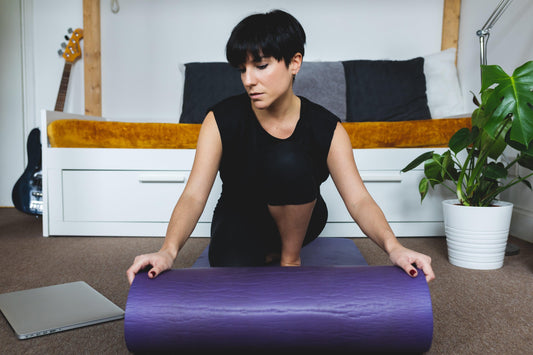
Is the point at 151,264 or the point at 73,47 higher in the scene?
the point at 73,47

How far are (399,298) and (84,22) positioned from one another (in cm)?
264

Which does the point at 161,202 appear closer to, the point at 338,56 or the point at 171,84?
the point at 171,84

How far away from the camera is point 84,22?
262 cm

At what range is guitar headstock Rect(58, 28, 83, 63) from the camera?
2623mm

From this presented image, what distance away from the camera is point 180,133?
1.93 m

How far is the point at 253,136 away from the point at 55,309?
0.71 meters

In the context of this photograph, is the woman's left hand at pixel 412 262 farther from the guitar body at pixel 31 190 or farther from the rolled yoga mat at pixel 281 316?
the guitar body at pixel 31 190

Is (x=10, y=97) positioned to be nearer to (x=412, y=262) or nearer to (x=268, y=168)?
(x=268, y=168)

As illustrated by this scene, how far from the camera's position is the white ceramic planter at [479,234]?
1.48 meters

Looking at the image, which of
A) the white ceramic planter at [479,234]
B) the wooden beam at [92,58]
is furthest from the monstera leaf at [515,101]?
the wooden beam at [92,58]

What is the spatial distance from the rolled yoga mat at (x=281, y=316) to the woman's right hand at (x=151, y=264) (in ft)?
0.07

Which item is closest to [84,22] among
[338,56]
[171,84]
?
[171,84]

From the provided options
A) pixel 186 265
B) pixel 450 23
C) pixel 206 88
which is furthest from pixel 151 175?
pixel 450 23

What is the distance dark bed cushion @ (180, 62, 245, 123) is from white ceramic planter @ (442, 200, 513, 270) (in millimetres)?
1396
